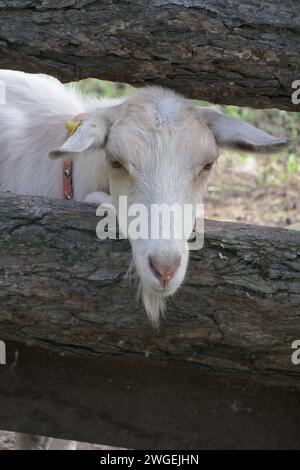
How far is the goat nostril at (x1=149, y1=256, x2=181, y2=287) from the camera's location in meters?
2.82

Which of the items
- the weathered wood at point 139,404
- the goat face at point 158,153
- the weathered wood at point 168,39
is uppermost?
the weathered wood at point 168,39

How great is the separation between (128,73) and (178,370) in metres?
1.04

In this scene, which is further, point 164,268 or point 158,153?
point 158,153

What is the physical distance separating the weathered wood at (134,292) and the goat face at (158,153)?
0.10 meters

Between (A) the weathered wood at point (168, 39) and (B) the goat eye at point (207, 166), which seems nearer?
(A) the weathered wood at point (168, 39)

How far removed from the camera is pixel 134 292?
3.04m

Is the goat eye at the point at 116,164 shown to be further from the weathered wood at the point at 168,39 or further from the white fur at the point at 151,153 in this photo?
the weathered wood at the point at 168,39

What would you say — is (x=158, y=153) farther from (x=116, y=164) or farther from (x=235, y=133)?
(x=235, y=133)

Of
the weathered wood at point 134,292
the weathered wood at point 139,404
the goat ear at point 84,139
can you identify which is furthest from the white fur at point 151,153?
the weathered wood at point 139,404

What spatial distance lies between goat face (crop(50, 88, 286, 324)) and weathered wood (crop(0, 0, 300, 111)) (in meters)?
0.15

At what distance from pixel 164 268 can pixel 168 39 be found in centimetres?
81

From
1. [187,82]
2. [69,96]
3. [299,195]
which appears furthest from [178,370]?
[299,195]

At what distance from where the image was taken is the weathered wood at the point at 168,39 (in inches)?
122

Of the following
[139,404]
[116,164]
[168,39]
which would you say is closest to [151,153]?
[116,164]
